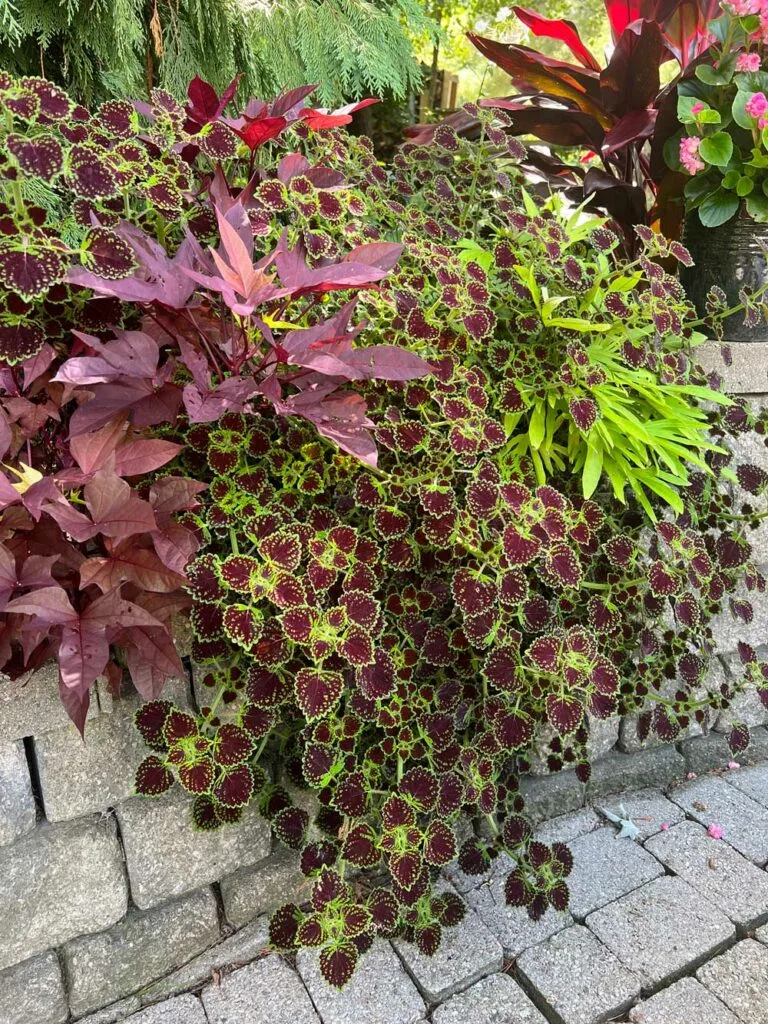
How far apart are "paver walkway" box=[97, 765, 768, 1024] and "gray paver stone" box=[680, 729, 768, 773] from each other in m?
0.30

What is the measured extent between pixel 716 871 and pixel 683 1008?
0.37 metres

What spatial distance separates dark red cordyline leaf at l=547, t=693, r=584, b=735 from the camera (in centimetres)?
118

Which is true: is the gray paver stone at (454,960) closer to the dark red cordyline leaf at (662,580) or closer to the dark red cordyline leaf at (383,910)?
the dark red cordyline leaf at (383,910)

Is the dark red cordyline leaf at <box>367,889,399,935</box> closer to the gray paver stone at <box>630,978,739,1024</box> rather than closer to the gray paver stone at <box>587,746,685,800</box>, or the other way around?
the gray paver stone at <box>630,978,739,1024</box>

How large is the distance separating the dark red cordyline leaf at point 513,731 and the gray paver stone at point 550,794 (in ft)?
1.56

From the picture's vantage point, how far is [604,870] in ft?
5.19

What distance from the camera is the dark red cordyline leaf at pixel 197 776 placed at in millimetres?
1131

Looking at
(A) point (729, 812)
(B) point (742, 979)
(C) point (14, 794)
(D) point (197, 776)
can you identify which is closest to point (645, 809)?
(A) point (729, 812)

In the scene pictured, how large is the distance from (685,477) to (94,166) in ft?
3.80

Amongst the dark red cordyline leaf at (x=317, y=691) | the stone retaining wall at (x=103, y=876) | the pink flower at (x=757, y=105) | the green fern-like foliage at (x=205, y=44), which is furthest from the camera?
Answer: the green fern-like foliage at (x=205, y=44)

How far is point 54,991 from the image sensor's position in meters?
1.25

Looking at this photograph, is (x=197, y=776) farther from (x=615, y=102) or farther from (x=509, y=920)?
(x=615, y=102)

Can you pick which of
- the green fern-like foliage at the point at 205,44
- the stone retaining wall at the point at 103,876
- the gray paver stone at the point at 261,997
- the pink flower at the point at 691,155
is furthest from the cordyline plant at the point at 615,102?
the gray paver stone at the point at 261,997

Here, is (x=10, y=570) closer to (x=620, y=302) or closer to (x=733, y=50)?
(x=620, y=302)
